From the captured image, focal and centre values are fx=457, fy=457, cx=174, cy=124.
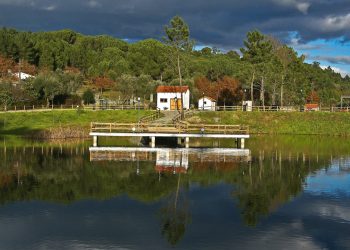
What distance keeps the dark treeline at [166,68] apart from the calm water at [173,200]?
105 ft

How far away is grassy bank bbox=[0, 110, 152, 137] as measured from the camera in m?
64.0

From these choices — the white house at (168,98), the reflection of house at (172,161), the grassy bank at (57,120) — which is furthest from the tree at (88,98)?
the reflection of house at (172,161)

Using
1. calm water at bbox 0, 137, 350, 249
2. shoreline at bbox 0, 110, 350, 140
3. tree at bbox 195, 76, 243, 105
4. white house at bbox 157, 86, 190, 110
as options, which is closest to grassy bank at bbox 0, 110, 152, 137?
shoreline at bbox 0, 110, 350, 140

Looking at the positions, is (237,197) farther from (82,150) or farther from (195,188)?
(82,150)

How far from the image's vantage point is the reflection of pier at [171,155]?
3947cm

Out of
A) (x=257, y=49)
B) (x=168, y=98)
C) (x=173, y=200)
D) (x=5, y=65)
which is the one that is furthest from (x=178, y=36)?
(x=5, y=65)

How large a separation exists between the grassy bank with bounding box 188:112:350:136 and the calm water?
2694 centimetres

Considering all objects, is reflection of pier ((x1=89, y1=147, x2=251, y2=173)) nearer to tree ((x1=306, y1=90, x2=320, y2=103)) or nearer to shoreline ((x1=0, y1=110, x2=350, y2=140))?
shoreline ((x1=0, y1=110, x2=350, y2=140))

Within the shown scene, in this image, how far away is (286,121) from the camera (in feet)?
248

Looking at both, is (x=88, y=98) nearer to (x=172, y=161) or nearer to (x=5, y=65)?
(x=5, y=65)

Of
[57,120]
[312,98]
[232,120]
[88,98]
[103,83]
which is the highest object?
[103,83]

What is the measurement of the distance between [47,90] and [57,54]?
2339 inches

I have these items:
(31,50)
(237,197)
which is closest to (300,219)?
(237,197)

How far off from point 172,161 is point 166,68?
81392 mm
